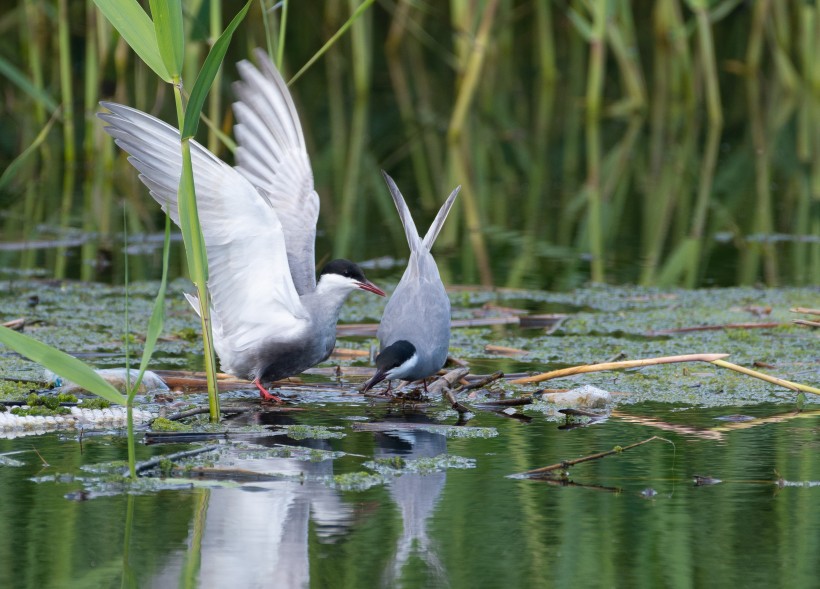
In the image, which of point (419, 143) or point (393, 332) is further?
point (419, 143)

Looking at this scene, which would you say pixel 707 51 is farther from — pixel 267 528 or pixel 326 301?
pixel 267 528

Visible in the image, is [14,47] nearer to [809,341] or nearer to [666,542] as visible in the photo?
[809,341]

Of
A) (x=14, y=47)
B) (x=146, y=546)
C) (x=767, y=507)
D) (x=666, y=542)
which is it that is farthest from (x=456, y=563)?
(x=14, y=47)

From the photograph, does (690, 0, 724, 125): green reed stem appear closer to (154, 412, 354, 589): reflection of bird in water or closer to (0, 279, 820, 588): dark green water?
(0, 279, 820, 588): dark green water

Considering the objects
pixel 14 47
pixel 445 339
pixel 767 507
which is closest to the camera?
pixel 767 507

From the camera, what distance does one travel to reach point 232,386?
5527mm

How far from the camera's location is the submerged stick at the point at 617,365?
4770 mm

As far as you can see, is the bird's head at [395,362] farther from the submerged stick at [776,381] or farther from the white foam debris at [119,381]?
the submerged stick at [776,381]

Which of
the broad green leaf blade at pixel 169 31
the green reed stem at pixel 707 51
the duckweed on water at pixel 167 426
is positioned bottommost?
the duckweed on water at pixel 167 426

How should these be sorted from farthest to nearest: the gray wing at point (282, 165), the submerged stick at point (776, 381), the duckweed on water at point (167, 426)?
1. the gray wing at point (282, 165)
2. the submerged stick at point (776, 381)
3. the duckweed on water at point (167, 426)

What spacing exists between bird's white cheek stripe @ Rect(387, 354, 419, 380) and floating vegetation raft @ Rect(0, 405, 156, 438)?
36.0 inches

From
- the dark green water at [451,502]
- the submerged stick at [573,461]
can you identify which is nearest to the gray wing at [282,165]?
the dark green water at [451,502]

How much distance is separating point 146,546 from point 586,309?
13.5 feet

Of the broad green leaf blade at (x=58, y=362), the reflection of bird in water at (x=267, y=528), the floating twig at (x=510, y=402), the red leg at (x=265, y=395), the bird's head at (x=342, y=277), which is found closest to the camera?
the reflection of bird in water at (x=267, y=528)
